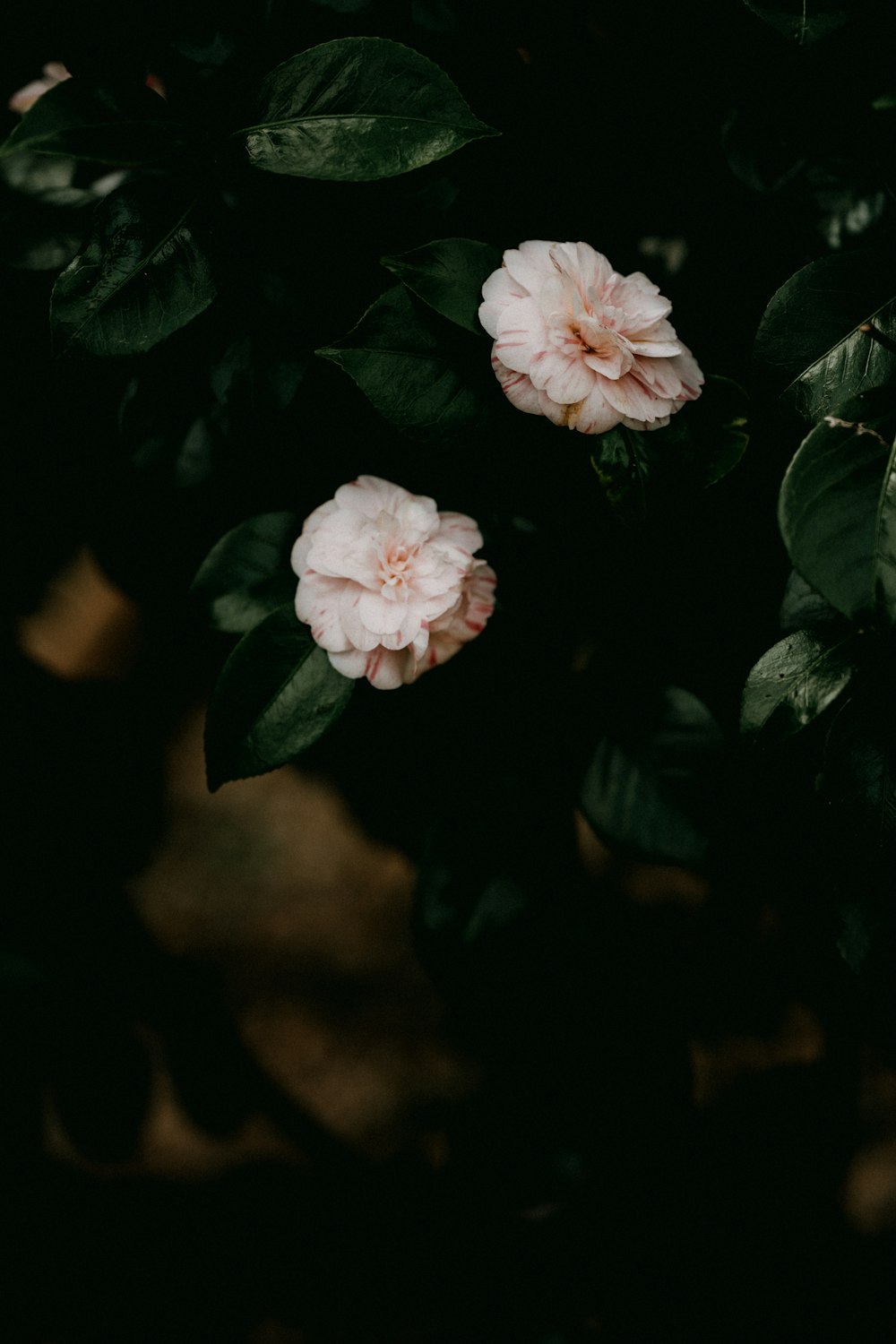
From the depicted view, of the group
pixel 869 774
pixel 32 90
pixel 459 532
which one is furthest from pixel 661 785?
pixel 32 90

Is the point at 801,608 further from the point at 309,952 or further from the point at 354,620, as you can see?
the point at 309,952

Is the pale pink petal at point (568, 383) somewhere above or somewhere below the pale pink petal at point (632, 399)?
above

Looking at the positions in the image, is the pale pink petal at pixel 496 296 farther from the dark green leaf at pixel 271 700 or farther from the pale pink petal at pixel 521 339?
the dark green leaf at pixel 271 700

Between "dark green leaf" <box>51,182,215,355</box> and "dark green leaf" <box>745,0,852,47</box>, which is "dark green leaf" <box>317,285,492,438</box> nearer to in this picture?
"dark green leaf" <box>51,182,215,355</box>

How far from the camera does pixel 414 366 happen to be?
547 mm

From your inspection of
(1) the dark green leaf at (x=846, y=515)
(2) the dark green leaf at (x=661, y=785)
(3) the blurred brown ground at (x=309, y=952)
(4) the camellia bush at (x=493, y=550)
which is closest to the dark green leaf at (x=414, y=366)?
(4) the camellia bush at (x=493, y=550)

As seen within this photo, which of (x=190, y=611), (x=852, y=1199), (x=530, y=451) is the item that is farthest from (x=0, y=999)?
(x=852, y=1199)

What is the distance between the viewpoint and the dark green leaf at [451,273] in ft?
1.69

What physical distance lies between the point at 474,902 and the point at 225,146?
653 millimetres

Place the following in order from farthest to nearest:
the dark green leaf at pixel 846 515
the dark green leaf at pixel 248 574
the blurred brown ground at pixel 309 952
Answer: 1. the blurred brown ground at pixel 309 952
2. the dark green leaf at pixel 248 574
3. the dark green leaf at pixel 846 515

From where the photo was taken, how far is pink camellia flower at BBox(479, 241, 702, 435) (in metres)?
0.50

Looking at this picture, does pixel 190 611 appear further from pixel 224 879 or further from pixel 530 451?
pixel 224 879

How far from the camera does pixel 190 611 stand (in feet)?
2.31

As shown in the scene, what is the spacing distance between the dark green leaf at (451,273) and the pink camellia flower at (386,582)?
0.13m
